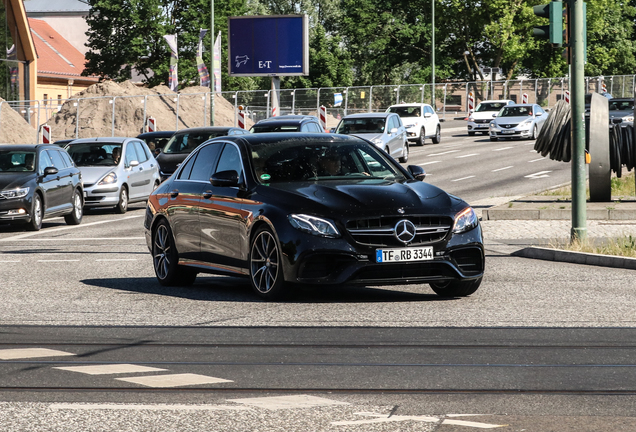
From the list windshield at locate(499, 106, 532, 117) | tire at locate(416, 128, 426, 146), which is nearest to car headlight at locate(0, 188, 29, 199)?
tire at locate(416, 128, 426, 146)

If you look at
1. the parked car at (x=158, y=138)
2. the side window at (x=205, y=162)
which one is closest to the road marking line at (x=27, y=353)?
the side window at (x=205, y=162)

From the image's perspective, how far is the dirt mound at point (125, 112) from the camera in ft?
177

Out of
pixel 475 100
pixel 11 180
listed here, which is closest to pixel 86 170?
pixel 11 180

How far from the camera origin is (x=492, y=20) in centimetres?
7819

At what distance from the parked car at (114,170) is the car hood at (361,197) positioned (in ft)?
49.0

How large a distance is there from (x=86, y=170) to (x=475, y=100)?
173 feet

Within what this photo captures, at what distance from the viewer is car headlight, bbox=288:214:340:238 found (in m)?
9.93

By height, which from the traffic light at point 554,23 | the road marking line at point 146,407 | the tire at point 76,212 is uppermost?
the traffic light at point 554,23

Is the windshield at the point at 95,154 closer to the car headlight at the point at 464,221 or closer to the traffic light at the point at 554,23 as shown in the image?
the traffic light at the point at 554,23

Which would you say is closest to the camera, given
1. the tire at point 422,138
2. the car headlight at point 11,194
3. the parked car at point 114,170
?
the car headlight at point 11,194

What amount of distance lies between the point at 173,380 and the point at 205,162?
5557 millimetres

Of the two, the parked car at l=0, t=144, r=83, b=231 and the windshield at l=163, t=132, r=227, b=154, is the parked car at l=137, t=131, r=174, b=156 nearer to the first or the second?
the windshield at l=163, t=132, r=227, b=154

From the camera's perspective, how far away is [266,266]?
34.7 ft

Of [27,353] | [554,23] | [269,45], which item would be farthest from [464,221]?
[269,45]
